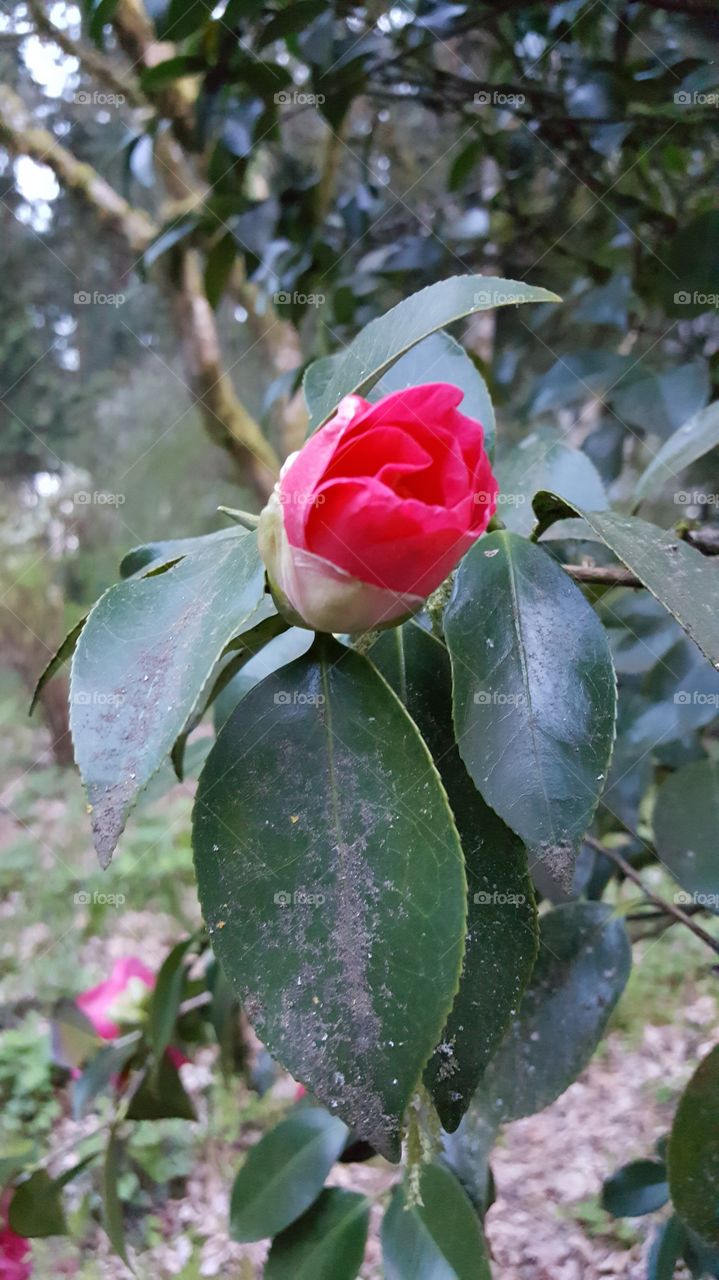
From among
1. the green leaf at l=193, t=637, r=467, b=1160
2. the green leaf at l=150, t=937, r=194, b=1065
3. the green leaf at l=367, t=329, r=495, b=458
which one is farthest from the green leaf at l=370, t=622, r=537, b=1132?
the green leaf at l=150, t=937, r=194, b=1065

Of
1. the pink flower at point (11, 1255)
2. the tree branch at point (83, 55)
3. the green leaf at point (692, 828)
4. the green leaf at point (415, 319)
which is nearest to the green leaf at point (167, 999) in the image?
the pink flower at point (11, 1255)

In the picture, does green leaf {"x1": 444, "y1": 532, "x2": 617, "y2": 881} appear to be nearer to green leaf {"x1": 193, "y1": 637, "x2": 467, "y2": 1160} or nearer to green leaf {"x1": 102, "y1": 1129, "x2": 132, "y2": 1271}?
green leaf {"x1": 193, "y1": 637, "x2": 467, "y2": 1160}

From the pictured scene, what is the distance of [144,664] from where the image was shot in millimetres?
235

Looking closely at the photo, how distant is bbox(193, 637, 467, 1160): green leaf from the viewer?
8.8 inches

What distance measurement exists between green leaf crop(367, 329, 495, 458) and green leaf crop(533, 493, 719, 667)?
97 mm

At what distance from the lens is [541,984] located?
1.51ft

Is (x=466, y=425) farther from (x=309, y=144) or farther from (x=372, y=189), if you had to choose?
(x=309, y=144)

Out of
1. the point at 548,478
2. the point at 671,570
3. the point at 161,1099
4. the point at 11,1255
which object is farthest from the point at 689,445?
the point at 11,1255

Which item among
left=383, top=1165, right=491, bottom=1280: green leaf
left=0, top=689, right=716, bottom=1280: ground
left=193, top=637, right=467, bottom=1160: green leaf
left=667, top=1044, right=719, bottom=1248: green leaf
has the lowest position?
left=0, top=689, right=716, bottom=1280: ground

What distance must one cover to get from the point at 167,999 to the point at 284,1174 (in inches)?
5.7

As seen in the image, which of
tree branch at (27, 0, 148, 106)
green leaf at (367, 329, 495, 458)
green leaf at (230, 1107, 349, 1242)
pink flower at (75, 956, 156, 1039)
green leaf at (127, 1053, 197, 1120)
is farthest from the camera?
tree branch at (27, 0, 148, 106)

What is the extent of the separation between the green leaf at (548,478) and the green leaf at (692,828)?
204 millimetres

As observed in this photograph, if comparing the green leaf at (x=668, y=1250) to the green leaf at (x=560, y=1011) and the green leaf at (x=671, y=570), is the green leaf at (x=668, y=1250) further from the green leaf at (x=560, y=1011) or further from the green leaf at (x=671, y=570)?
the green leaf at (x=671, y=570)

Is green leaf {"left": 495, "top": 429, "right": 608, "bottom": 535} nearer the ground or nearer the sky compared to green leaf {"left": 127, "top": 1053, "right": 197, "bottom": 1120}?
nearer the sky
